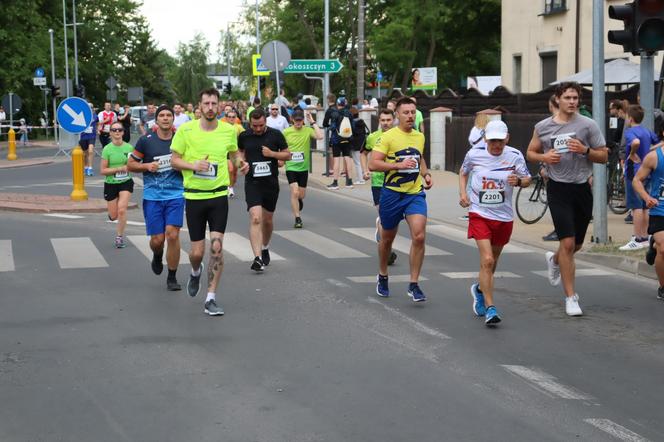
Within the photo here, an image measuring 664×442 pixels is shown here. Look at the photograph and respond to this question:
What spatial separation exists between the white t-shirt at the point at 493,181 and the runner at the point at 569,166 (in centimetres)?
32

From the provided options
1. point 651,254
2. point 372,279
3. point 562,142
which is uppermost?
point 562,142

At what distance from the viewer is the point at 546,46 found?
1427 inches

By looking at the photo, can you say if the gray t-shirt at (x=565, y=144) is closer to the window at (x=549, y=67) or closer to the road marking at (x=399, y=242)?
the road marking at (x=399, y=242)

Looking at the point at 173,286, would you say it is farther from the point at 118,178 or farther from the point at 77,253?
the point at 118,178

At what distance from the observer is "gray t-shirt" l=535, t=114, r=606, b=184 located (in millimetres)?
9516

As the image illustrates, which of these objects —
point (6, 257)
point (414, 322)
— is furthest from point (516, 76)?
point (414, 322)

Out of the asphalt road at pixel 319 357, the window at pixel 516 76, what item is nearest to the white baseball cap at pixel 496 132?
the asphalt road at pixel 319 357

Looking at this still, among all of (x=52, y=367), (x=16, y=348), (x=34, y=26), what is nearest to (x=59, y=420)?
(x=52, y=367)

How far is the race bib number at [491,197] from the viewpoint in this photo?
9258 millimetres

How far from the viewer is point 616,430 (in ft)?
19.4

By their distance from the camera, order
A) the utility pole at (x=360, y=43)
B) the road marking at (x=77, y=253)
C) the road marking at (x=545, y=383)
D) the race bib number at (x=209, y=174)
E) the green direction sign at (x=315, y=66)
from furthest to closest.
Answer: the utility pole at (x=360, y=43), the green direction sign at (x=315, y=66), the road marking at (x=77, y=253), the race bib number at (x=209, y=174), the road marking at (x=545, y=383)

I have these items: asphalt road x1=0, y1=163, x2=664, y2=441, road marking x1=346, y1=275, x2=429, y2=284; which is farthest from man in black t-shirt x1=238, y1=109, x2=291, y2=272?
road marking x1=346, y1=275, x2=429, y2=284

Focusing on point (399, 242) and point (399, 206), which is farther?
point (399, 242)

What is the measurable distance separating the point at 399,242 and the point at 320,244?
1134 mm
